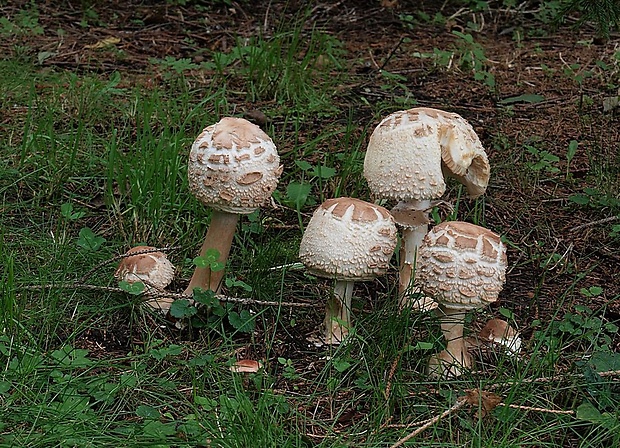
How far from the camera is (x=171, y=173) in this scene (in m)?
4.05

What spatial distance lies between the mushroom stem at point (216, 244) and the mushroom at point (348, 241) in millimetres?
429

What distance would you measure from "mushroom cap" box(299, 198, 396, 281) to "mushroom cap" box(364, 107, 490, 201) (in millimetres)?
134

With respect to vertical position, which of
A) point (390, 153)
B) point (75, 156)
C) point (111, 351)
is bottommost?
point (111, 351)

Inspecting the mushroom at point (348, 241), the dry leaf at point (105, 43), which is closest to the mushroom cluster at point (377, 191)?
the mushroom at point (348, 241)

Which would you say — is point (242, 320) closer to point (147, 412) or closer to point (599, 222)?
point (147, 412)

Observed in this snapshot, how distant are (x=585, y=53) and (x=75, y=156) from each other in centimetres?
445

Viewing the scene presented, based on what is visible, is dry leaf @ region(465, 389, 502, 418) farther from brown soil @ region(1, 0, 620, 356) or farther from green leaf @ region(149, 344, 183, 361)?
green leaf @ region(149, 344, 183, 361)

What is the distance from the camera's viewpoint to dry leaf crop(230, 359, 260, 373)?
3058 millimetres

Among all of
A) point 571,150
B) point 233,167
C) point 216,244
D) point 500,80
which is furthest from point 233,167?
point 500,80

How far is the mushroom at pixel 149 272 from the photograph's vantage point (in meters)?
3.46

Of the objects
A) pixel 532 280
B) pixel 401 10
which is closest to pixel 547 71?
pixel 401 10

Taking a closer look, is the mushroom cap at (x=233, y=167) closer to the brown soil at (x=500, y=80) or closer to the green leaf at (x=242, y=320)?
the green leaf at (x=242, y=320)

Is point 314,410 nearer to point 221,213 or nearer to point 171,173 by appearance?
point 221,213

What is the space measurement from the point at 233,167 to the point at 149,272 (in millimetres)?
678
